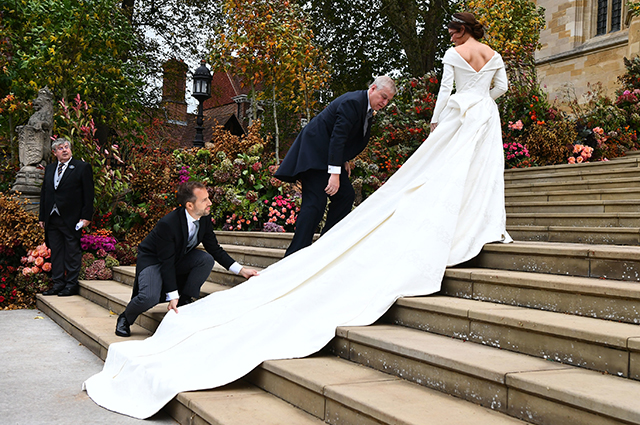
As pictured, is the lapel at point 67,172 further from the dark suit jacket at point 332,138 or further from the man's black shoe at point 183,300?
the dark suit jacket at point 332,138

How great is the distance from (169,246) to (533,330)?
2762 mm

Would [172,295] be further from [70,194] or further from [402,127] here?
[402,127]

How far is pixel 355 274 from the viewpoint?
12.8 ft

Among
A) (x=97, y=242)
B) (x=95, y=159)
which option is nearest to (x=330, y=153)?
(x=97, y=242)

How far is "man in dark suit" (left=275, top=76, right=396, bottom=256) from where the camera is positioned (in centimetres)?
473

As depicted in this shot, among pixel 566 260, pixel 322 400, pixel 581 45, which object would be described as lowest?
pixel 322 400

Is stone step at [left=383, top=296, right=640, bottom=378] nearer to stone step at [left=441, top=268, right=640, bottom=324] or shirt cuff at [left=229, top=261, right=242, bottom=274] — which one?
stone step at [left=441, top=268, right=640, bottom=324]

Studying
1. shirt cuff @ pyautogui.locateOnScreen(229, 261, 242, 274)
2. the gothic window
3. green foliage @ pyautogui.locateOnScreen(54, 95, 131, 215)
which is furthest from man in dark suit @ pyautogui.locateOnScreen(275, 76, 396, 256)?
the gothic window

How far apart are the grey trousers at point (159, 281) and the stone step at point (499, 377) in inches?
68.9

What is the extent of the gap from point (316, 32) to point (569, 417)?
19658 mm

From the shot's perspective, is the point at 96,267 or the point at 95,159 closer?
the point at 96,267

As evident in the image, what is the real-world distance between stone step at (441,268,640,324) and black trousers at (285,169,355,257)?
1367 millimetres

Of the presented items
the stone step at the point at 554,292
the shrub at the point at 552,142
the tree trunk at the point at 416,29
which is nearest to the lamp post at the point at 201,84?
the shrub at the point at 552,142

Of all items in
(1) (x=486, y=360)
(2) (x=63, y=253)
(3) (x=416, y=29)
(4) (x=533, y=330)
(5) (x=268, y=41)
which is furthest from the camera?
(3) (x=416, y=29)
